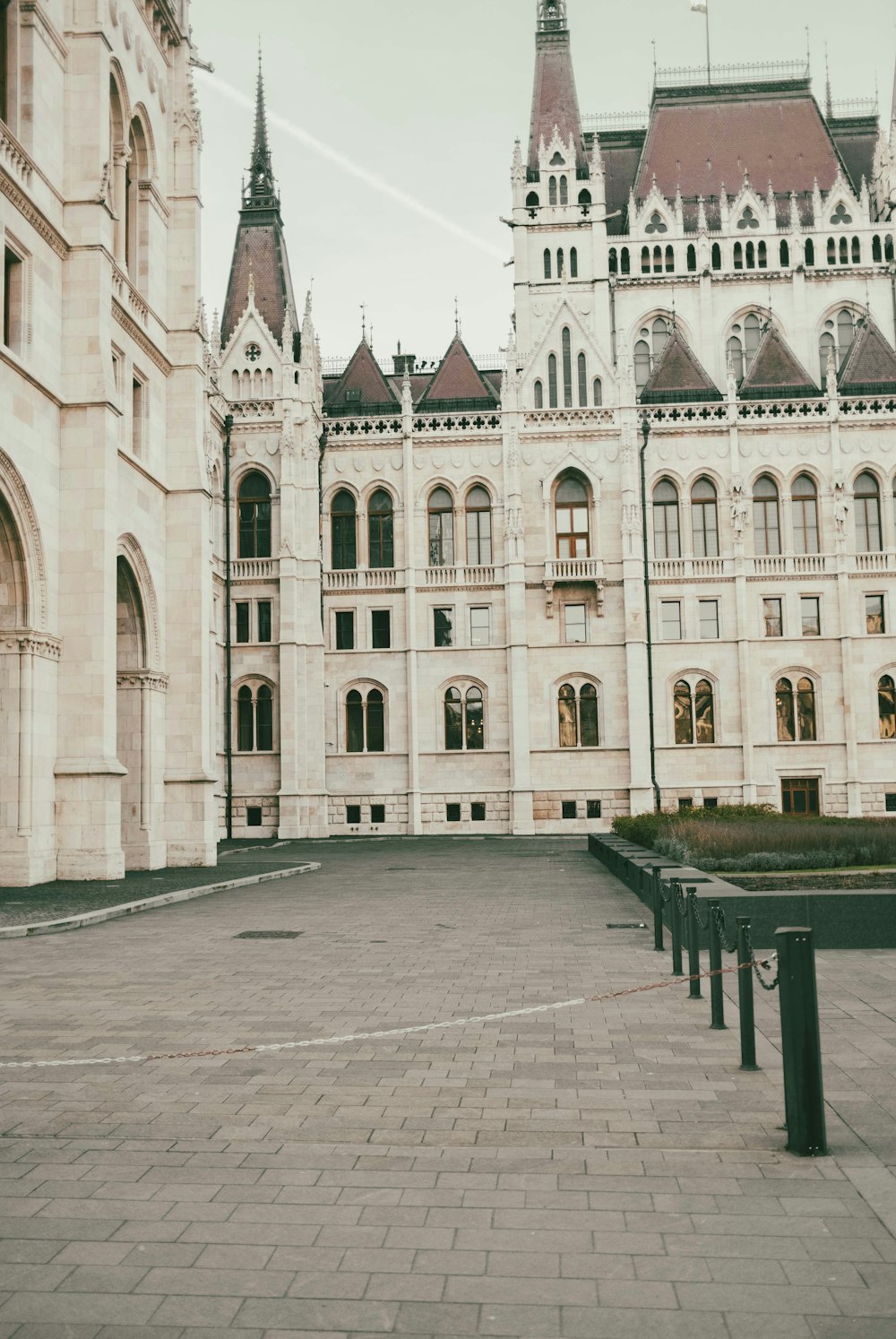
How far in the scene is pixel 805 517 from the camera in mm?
46781

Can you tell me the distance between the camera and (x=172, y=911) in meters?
18.0

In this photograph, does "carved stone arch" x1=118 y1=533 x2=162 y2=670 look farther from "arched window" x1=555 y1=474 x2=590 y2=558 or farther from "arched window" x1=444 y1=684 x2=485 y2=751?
"arched window" x1=555 y1=474 x2=590 y2=558

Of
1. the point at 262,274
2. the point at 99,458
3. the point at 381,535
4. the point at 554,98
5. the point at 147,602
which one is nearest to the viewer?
the point at 99,458

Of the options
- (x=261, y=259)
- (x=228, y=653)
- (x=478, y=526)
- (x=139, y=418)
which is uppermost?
(x=261, y=259)

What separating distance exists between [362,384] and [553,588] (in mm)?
12359

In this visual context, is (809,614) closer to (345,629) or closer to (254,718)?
(345,629)

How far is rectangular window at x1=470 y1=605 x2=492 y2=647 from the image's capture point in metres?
46.5

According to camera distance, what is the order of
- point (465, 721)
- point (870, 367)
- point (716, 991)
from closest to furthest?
1. point (716, 991)
2. point (465, 721)
3. point (870, 367)

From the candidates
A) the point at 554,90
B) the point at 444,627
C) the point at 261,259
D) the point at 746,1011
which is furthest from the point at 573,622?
the point at 746,1011

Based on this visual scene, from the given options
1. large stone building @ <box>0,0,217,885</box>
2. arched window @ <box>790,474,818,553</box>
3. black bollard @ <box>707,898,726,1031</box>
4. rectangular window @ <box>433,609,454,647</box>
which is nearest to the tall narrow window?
arched window @ <box>790,474,818,553</box>

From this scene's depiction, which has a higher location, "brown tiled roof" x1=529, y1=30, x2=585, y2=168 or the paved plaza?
"brown tiled roof" x1=529, y1=30, x2=585, y2=168

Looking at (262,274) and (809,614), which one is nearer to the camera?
(809,614)

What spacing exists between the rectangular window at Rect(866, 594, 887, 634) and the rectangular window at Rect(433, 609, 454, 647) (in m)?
15.7

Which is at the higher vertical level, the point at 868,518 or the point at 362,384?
the point at 362,384
